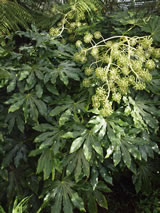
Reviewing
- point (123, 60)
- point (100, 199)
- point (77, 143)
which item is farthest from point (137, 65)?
point (100, 199)

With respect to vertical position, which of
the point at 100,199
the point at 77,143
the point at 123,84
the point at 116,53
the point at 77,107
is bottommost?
the point at 100,199

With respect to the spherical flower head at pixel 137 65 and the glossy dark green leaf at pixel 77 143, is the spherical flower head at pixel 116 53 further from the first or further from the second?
the glossy dark green leaf at pixel 77 143

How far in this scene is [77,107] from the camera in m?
1.50

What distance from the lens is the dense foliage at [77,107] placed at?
4.54ft

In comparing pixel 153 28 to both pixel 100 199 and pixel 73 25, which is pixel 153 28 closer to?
pixel 73 25

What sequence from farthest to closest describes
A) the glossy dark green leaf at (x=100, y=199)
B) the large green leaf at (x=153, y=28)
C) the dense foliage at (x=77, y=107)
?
the glossy dark green leaf at (x=100, y=199) < the large green leaf at (x=153, y=28) < the dense foliage at (x=77, y=107)

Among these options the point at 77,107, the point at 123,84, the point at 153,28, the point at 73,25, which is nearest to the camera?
the point at 123,84

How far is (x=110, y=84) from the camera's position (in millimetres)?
1254

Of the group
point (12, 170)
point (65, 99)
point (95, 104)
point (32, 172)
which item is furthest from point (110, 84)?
point (12, 170)

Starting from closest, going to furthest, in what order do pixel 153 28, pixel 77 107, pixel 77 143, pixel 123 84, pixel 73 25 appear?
pixel 123 84 → pixel 77 143 → pixel 77 107 → pixel 153 28 → pixel 73 25

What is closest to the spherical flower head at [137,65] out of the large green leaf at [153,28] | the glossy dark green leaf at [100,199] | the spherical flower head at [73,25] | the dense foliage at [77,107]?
the dense foliage at [77,107]

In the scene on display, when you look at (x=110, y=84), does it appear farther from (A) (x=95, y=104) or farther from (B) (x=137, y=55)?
(B) (x=137, y=55)

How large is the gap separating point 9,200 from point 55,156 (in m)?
0.62

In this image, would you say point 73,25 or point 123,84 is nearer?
point 123,84
